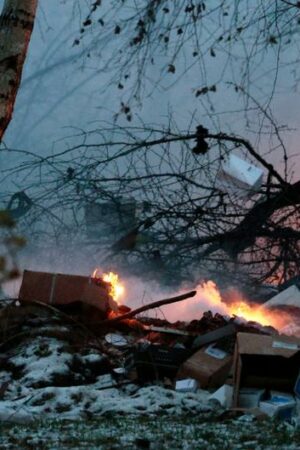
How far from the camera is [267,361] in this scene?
548cm

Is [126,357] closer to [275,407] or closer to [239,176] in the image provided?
[275,407]

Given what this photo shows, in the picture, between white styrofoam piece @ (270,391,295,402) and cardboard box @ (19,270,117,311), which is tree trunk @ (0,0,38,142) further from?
cardboard box @ (19,270,117,311)

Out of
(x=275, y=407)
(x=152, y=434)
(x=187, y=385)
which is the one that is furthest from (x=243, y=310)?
(x=152, y=434)

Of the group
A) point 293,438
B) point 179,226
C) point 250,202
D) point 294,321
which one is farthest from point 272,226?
point 293,438

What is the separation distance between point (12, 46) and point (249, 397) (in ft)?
9.07

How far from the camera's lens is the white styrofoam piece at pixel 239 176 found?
8305mm

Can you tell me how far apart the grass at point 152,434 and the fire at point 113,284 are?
279 centimetres

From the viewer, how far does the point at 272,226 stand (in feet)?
28.4

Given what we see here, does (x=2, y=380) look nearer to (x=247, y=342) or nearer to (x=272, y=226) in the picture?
(x=247, y=342)

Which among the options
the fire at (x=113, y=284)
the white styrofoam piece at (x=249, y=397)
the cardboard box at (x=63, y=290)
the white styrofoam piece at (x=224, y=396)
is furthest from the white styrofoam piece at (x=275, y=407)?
the fire at (x=113, y=284)

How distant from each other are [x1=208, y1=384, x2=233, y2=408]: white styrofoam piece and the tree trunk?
234 cm

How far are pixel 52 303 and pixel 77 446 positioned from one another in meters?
3.13

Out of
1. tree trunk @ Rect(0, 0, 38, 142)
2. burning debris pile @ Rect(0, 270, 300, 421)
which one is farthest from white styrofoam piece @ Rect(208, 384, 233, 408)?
tree trunk @ Rect(0, 0, 38, 142)

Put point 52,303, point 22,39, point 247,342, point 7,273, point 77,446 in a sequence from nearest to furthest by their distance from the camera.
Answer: point 7,273, point 77,446, point 22,39, point 247,342, point 52,303
